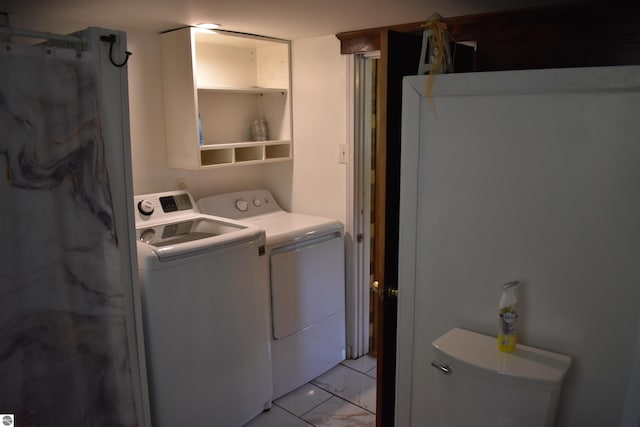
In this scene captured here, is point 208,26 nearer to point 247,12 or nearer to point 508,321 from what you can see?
point 247,12

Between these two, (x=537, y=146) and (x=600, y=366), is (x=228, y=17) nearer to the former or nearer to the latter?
(x=537, y=146)

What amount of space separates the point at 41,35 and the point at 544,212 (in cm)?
163

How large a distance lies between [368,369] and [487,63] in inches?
77.4

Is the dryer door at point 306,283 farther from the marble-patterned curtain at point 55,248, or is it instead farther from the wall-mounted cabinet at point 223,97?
the marble-patterned curtain at point 55,248

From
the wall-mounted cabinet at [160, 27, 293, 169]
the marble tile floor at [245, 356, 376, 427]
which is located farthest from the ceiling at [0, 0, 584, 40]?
the marble tile floor at [245, 356, 376, 427]

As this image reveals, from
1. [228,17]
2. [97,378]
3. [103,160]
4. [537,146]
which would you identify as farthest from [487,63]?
[97,378]

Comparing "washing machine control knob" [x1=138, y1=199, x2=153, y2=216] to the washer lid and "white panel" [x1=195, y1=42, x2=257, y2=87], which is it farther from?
"white panel" [x1=195, y1=42, x2=257, y2=87]

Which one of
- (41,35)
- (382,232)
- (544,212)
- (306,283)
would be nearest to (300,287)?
(306,283)

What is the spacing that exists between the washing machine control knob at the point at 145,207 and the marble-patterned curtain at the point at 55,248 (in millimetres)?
960

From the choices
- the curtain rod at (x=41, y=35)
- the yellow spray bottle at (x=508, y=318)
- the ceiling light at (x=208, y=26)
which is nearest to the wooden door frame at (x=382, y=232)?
the yellow spray bottle at (x=508, y=318)

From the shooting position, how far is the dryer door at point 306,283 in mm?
2693

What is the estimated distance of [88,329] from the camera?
1.71 meters

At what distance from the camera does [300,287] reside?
2.81m

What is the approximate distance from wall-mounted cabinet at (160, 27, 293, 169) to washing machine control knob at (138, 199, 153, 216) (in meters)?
0.29
